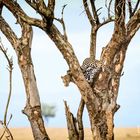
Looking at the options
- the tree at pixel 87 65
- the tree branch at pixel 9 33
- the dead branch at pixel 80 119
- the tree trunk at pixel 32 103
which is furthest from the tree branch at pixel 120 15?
the tree branch at pixel 9 33

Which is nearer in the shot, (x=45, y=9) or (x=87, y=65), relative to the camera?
(x=45, y=9)

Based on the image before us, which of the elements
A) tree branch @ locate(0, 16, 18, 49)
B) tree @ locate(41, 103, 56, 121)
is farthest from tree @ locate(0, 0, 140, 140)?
tree @ locate(41, 103, 56, 121)

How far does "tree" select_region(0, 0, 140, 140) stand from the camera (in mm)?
8844

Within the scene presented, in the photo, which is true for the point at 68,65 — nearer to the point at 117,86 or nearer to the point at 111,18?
the point at 117,86

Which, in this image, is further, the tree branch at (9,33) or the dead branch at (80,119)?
the tree branch at (9,33)

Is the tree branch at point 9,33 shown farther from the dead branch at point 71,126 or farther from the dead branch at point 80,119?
the dead branch at point 80,119

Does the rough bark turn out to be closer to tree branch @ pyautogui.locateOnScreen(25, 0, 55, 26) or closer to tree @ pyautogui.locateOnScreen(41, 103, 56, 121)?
tree branch @ pyautogui.locateOnScreen(25, 0, 55, 26)

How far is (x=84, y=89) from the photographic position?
29.1 ft

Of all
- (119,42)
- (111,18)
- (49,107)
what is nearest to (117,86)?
(119,42)

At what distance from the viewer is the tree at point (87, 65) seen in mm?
8844

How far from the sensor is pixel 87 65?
9.41 metres

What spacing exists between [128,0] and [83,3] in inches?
45.6

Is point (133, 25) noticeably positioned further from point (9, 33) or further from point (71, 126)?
point (9, 33)

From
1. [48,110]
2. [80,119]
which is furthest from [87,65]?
[48,110]
